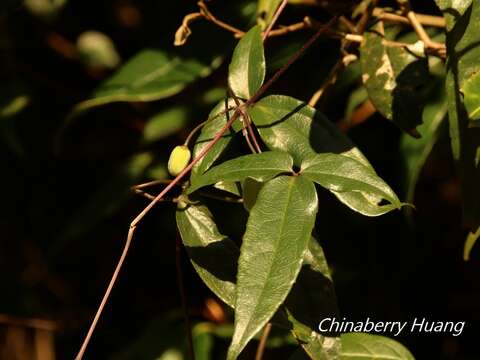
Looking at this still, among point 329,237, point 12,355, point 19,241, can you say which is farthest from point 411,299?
point 12,355

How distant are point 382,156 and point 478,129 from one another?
54 cm

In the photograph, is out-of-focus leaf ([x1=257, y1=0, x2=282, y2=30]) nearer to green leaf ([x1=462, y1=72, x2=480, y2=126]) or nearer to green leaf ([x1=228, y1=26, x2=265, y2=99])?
green leaf ([x1=228, y1=26, x2=265, y2=99])

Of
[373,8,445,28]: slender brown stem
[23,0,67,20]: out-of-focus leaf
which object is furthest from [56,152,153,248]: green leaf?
[373,8,445,28]: slender brown stem

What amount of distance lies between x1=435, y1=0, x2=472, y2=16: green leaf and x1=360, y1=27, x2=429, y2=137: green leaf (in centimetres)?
12

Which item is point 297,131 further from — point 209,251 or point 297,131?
point 209,251

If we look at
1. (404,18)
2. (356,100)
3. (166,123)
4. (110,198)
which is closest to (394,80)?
(404,18)

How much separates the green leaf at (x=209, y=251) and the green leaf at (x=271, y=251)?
99mm

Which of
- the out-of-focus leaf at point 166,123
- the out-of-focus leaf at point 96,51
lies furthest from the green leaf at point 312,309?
the out-of-focus leaf at point 96,51

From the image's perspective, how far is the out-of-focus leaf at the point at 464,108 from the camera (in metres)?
0.76

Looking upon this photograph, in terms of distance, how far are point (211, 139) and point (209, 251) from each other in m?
0.11

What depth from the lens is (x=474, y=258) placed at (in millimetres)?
1638

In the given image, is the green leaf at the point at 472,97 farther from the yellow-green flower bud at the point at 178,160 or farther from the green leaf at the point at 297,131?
the yellow-green flower bud at the point at 178,160

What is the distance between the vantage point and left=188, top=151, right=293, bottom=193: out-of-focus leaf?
0.68 m

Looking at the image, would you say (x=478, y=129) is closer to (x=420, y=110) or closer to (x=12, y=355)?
(x=420, y=110)
